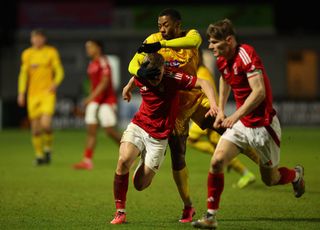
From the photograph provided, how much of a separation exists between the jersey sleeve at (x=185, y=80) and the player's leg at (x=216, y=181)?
717 millimetres

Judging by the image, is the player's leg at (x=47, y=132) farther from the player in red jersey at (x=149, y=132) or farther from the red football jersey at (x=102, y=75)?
the player in red jersey at (x=149, y=132)

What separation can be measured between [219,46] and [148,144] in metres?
1.31

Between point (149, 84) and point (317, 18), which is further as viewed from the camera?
point (317, 18)

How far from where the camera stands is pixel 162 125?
830 centimetres

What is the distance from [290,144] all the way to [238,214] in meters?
10.6

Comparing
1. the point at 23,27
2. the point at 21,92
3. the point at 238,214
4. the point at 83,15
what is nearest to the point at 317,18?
the point at 83,15

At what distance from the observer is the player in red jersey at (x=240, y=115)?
7574mm

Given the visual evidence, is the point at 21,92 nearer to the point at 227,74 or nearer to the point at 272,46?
the point at 227,74

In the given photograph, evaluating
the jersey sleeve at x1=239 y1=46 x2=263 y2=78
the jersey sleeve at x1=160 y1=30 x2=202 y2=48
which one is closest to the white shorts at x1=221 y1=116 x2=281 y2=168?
the jersey sleeve at x1=239 y1=46 x2=263 y2=78

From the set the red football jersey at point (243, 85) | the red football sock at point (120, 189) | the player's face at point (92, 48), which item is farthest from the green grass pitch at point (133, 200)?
the player's face at point (92, 48)

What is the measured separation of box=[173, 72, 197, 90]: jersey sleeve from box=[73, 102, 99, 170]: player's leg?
640 cm

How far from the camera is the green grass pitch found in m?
8.36

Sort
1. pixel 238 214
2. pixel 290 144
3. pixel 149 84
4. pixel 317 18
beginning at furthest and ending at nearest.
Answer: pixel 317 18 → pixel 290 144 → pixel 238 214 → pixel 149 84

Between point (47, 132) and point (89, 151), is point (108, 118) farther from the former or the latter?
point (47, 132)
